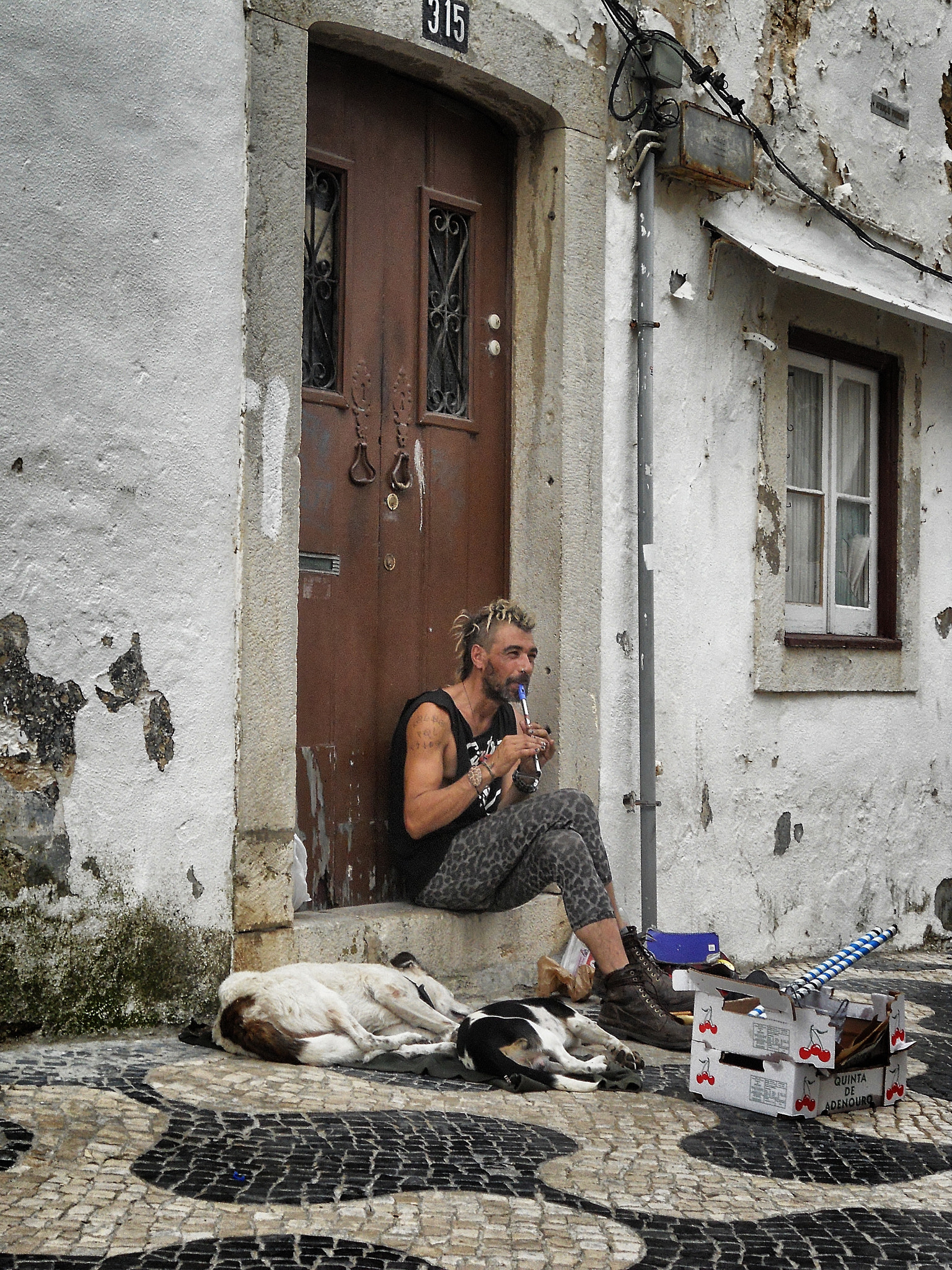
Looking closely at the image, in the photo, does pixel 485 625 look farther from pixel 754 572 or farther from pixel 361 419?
pixel 754 572

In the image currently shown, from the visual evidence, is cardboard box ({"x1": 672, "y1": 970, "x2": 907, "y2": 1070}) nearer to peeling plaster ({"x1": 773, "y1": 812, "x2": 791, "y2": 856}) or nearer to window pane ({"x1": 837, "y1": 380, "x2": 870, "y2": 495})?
peeling plaster ({"x1": 773, "y1": 812, "x2": 791, "y2": 856})

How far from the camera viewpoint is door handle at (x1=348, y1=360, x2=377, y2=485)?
16.4ft

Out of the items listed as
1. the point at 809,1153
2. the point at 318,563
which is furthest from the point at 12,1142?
the point at 318,563

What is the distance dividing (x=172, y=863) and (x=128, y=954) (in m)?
0.28

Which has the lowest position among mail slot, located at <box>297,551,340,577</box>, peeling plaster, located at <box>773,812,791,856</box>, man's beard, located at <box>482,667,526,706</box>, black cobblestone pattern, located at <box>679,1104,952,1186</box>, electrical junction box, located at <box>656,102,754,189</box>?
black cobblestone pattern, located at <box>679,1104,952,1186</box>

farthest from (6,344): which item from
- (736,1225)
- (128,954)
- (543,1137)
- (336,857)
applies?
(736,1225)

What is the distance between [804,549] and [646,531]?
153 centimetres

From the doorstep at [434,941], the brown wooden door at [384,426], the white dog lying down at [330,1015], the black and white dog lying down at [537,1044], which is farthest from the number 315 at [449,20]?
the black and white dog lying down at [537,1044]

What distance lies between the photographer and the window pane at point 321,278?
16.1ft

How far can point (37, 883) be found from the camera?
3877 millimetres

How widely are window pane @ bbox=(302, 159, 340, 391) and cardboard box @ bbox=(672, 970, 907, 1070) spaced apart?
236 cm

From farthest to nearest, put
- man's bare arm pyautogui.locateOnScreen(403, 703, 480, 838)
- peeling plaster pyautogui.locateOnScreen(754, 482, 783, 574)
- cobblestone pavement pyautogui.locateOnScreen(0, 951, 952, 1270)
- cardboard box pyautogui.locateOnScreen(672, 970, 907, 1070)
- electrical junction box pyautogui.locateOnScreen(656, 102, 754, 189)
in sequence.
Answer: peeling plaster pyautogui.locateOnScreen(754, 482, 783, 574), electrical junction box pyautogui.locateOnScreen(656, 102, 754, 189), man's bare arm pyautogui.locateOnScreen(403, 703, 480, 838), cardboard box pyautogui.locateOnScreen(672, 970, 907, 1070), cobblestone pavement pyautogui.locateOnScreen(0, 951, 952, 1270)

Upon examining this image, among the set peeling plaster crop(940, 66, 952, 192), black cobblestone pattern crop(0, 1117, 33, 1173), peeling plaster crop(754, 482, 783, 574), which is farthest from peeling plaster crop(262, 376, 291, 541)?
peeling plaster crop(940, 66, 952, 192)

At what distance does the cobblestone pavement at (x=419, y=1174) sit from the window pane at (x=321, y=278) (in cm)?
229
